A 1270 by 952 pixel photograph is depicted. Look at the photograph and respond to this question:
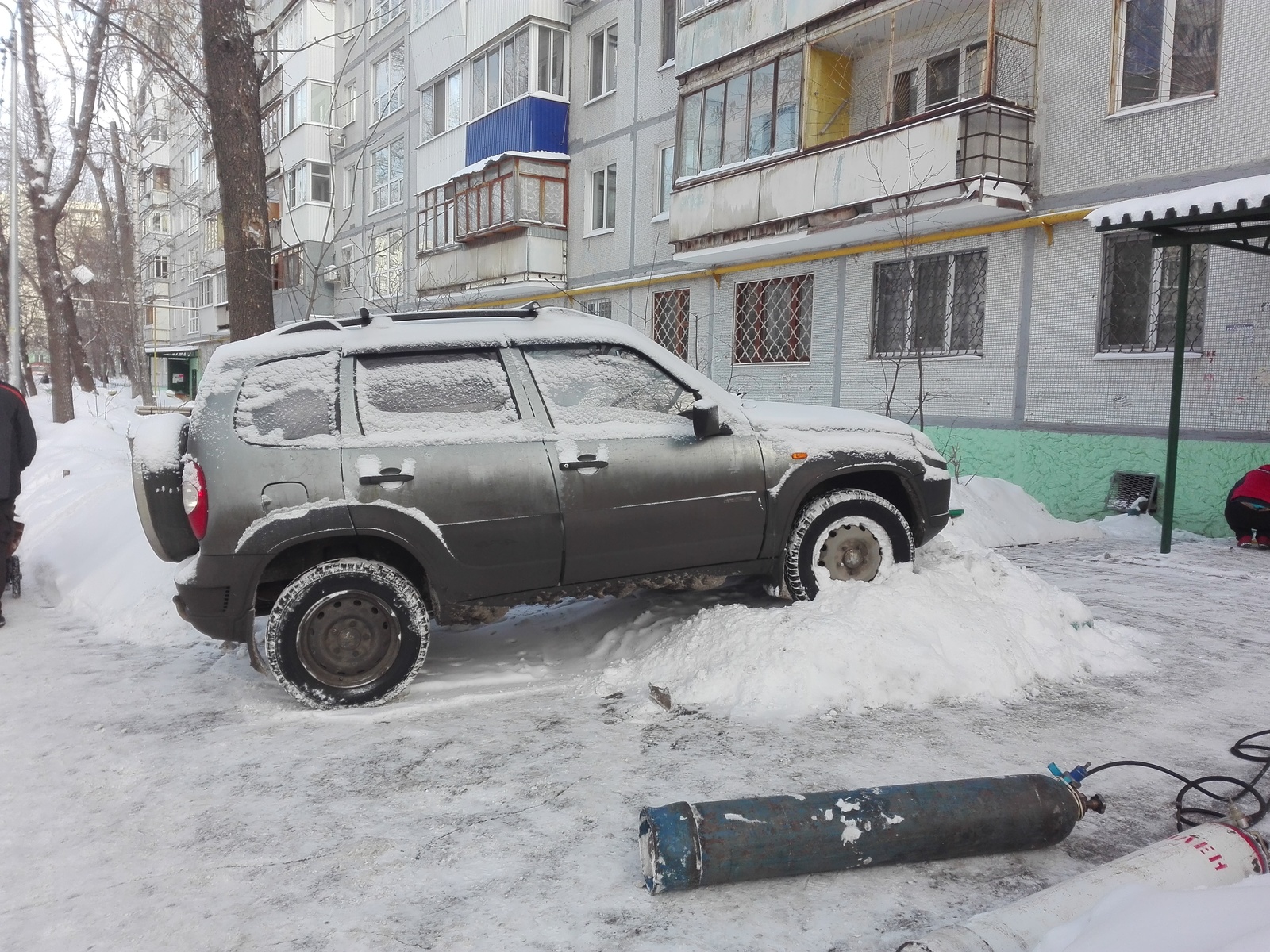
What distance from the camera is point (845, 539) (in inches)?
206

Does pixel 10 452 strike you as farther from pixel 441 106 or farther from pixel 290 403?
pixel 441 106

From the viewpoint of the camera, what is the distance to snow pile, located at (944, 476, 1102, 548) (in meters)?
9.23

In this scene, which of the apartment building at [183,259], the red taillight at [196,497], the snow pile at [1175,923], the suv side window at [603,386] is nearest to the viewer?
the snow pile at [1175,923]

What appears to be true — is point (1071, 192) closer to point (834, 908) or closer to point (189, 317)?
point (834, 908)

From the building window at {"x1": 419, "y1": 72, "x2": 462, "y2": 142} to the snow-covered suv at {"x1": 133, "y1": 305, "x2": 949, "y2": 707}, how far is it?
19771 mm

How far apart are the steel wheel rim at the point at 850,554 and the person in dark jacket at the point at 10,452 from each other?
527 centimetres

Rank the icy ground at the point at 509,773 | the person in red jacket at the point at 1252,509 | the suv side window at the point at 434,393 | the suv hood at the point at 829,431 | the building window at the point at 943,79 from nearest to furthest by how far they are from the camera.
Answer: the icy ground at the point at 509,773 < the suv side window at the point at 434,393 < the suv hood at the point at 829,431 < the person in red jacket at the point at 1252,509 < the building window at the point at 943,79

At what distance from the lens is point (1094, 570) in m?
7.69

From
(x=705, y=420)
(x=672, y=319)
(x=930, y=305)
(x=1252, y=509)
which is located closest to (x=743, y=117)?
(x=672, y=319)

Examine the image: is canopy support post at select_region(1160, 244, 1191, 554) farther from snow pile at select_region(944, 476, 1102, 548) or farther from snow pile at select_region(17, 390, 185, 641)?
snow pile at select_region(17, 390, 185, 641)

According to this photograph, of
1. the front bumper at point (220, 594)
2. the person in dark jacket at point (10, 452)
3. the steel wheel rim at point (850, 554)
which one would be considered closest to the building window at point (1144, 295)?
the steel wheel rim at point (850, 554)

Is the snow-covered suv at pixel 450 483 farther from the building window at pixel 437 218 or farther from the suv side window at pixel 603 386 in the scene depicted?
the building window at pixel 437 218

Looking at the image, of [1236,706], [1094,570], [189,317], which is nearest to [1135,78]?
[1094,570]

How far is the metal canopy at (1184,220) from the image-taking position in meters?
7.14
